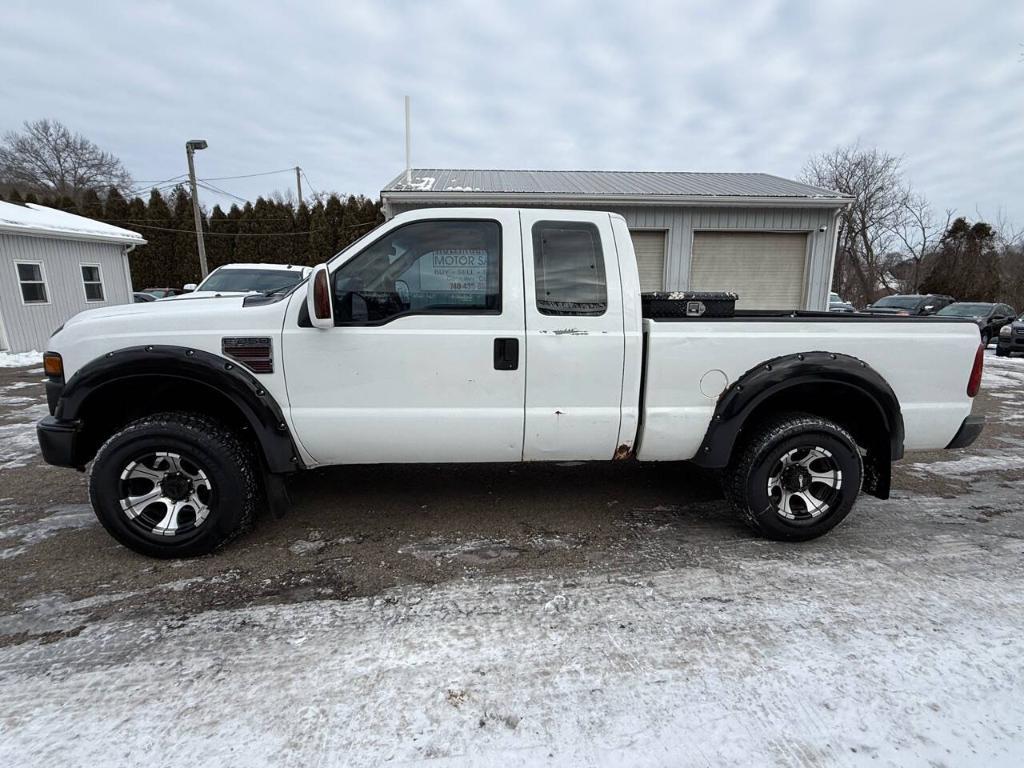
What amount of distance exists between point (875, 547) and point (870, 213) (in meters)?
38.6

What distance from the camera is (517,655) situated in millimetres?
2375

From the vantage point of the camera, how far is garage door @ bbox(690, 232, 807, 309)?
11.7 meters

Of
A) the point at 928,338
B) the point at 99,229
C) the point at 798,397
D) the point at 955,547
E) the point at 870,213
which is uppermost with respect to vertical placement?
the point at 870,213

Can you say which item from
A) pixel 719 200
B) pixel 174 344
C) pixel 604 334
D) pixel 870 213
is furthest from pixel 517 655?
pixel 870 213

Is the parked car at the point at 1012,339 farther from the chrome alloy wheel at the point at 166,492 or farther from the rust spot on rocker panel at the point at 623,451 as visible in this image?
the chrome alloy wheel at the point at 166,492

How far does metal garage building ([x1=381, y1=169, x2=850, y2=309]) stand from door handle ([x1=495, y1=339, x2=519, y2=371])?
8279 mm

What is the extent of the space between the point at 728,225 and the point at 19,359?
16.1 meters

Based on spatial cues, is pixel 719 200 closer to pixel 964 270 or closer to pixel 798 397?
pixel 798 397

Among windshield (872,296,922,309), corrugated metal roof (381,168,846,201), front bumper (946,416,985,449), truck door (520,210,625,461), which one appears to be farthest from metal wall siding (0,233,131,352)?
windshield (872,296,922,309)

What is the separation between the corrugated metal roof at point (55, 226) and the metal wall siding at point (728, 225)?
9.47m

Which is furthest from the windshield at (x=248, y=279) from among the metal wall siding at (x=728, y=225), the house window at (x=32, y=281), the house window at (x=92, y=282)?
the house window at (x=92, y=282)

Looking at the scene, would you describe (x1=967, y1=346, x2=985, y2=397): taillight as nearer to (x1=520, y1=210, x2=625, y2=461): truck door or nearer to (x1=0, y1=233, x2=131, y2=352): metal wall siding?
(x1=520, y1=210, x2=625, y2=461): truck door

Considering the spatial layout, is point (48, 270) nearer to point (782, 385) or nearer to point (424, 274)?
point (424, 274)

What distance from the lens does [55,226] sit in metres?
14.0
